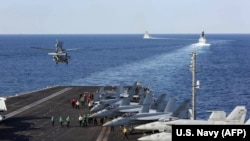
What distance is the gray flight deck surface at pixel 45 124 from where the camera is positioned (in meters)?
49.2

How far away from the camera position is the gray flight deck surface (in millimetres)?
49219

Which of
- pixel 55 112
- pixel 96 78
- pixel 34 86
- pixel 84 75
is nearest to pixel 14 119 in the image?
pixel 55 112

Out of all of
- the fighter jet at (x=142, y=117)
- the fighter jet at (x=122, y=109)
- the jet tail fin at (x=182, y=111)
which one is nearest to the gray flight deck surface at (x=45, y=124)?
the fighter jet at (x=142, y=117)

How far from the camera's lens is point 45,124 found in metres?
57.2

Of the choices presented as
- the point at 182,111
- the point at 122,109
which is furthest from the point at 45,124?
the point at 182,111

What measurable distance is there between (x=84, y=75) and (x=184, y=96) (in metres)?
55.6

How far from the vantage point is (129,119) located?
173 ft

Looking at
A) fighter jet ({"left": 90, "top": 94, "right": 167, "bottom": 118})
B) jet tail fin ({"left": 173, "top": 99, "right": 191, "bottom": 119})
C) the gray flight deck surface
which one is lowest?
the gray flight deck surface

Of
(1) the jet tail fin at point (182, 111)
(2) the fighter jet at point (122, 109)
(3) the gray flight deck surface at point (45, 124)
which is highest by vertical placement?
(1) the jet tail fin at point (182, 111)

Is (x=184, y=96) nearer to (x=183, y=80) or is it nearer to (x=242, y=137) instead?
(x=183, y=80)

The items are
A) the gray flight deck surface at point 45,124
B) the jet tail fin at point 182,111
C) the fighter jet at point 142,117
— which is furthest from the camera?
the jet tail fin at point 182,111

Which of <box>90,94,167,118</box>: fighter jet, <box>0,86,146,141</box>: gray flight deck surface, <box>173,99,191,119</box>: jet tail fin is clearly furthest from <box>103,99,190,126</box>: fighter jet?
<box>90,94,167,118</box>: fighter jet

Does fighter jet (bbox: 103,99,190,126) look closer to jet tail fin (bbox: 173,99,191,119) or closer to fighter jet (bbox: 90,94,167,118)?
jet tail fin (bbox: 173,99,191,119)

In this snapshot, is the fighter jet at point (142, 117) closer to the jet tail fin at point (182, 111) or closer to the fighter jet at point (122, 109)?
the jet tail fin at point (182, 111)
